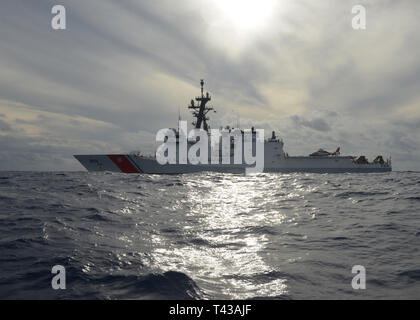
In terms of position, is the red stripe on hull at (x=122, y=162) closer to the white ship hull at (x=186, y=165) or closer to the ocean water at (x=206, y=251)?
the white ship hull at (x=186, y=165)

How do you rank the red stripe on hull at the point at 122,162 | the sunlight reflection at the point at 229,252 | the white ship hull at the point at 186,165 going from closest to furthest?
the sunlight reflection at the point at 229,252, the red stripe on hull at the point at 122,162, the white ship hull at the point at 186,165

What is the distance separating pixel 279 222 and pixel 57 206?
7835 millimetres

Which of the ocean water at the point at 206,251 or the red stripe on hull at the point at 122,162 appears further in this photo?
the red stripe on hull at the point at 122,162

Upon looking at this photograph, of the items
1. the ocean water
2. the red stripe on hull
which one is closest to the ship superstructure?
the red stripe on hull

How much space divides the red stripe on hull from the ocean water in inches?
989

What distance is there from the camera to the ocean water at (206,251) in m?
3.70

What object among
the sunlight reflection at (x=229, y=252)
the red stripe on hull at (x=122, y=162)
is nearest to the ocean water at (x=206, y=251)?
the sunlight reflection at (x=229, y=252)

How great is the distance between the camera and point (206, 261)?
16.3ft

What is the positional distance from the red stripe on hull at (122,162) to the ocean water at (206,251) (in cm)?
2513

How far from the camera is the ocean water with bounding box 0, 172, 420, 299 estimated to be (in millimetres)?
3697

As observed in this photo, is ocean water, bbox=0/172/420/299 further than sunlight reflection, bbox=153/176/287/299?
No

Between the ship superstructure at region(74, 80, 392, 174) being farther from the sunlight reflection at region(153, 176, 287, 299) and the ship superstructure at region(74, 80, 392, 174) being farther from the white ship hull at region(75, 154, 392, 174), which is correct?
the sunlight reflection at region(153, 176, 287, 299)

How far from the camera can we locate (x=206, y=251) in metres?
5.52
